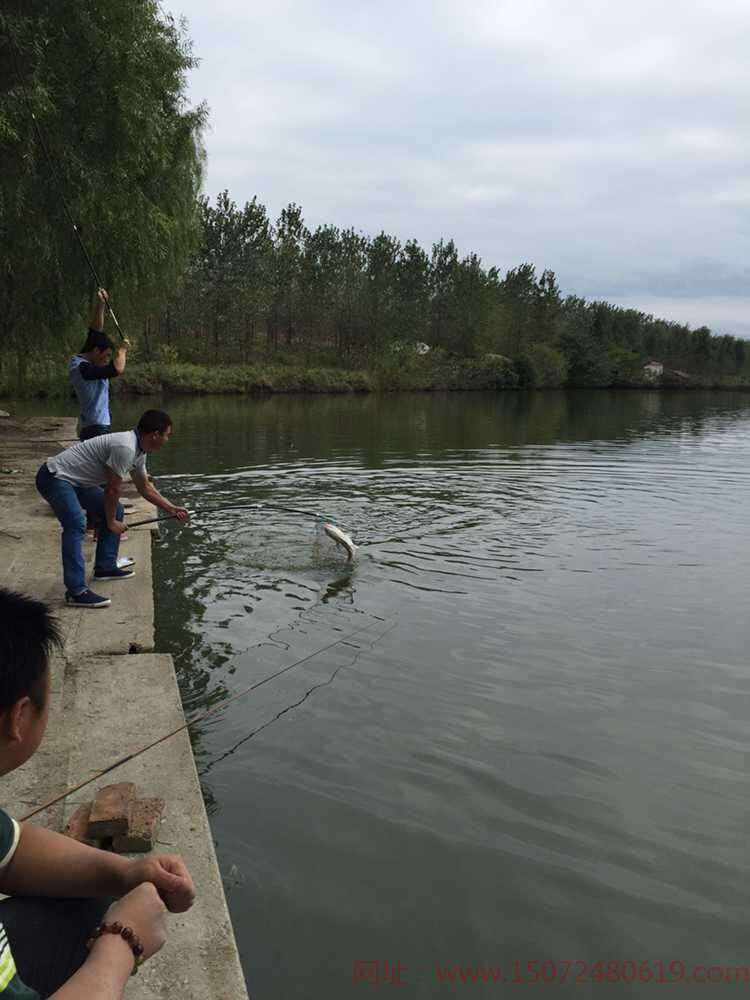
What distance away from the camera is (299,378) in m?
55.5

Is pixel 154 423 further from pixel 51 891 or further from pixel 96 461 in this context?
pixel 51 891

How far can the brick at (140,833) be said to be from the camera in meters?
3.21

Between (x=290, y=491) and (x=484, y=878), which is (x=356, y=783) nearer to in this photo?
(x=484, y=878)

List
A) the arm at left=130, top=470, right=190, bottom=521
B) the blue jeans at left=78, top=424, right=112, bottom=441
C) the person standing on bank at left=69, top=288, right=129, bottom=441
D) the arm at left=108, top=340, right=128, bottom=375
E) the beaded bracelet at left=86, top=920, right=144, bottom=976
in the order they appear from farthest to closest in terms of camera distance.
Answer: the blue jeans at left=78, top=424, right=112, bottom=441, the person standing on bank at left=69, top=288, right=129, bottom=441, the arm at left=108, top=340, right=128, bottom=375, the arm at left=130, top=470, right=190, bottom=521, the beaded bracelet at left=86, top=920, right=144, bottom=976

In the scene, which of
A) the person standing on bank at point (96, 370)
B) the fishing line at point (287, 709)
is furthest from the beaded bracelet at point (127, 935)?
the person standing on bank at point (96, 370)

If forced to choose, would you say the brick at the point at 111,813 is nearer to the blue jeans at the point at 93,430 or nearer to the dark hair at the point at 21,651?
the dark hair at the point at 21,651

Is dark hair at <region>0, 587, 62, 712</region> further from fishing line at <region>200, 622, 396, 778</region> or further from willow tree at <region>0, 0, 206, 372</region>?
willow tree at <region>0, 0, 206, 372</region>

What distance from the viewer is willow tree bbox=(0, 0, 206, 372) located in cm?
1395

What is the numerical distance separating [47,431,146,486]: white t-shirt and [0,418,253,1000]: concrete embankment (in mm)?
996

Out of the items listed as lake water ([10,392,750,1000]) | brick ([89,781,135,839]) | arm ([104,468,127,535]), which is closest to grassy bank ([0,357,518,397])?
lake water ([10,392,750,1000])

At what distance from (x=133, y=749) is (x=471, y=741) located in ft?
6.98

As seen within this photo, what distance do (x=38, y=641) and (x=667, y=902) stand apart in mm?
3111

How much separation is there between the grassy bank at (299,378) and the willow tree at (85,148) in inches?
250

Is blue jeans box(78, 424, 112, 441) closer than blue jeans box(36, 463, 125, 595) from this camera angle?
No
